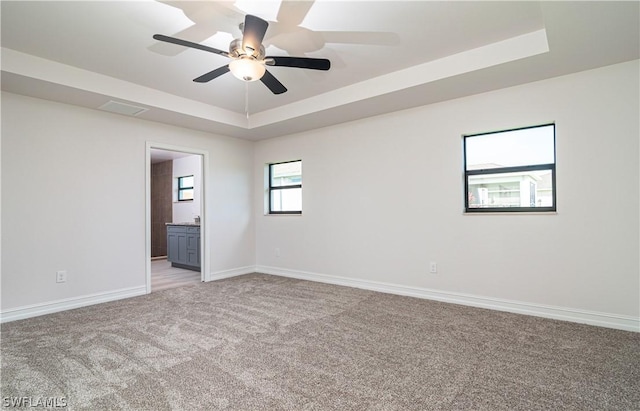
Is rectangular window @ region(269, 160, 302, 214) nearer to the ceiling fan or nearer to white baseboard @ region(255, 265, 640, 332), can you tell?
white baseboard @ region(255, 265, 640, 332)

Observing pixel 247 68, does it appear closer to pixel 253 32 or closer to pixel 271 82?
pixel 253 32

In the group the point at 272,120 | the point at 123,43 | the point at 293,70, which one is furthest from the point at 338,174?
the point at 123,43

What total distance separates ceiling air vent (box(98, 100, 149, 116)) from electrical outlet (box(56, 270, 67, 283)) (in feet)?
6.42

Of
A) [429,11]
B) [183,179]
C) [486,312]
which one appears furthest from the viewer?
[183,179]

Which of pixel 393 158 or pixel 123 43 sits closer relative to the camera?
pixel 123 43

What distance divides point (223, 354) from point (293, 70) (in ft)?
9.03

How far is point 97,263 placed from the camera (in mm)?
4066

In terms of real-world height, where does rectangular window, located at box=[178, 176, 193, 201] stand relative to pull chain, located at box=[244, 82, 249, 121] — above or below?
below

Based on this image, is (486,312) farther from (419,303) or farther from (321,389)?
(321,389)

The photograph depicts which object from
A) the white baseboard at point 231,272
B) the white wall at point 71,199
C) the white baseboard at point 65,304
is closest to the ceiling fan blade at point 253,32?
the white wall at point 71,199

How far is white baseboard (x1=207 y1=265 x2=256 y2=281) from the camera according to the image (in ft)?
17.3

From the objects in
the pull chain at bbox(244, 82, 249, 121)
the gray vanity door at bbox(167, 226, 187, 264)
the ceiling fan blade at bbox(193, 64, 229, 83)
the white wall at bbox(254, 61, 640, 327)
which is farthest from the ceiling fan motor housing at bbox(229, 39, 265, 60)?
the gray vanity door at bbox(167, 226, 187, 264)

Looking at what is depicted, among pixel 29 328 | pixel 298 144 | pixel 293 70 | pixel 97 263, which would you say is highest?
pixel 293 70

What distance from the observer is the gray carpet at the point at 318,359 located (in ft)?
6.34
